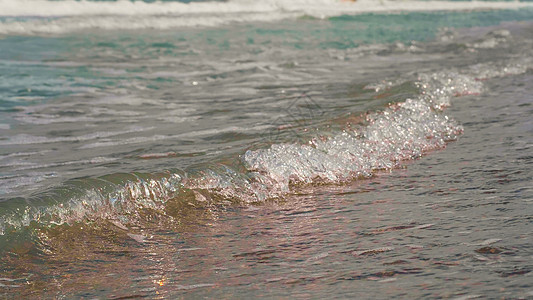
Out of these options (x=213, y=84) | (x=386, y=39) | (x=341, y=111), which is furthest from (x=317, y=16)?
(x=341, y=111)

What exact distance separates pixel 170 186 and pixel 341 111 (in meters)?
2.29

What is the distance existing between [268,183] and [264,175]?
0.07m

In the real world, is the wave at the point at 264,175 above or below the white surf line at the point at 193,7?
below

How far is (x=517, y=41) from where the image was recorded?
1159 cm

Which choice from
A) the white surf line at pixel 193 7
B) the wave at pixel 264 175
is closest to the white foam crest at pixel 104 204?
the wave at pixel 264 175

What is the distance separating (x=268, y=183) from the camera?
3430 millimetres

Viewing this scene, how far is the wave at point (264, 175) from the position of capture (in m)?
2.93

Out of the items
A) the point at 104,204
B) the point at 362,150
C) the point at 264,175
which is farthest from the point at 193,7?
the point at 104,204

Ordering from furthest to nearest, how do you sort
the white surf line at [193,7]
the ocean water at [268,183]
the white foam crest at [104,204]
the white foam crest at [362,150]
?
the white surf line at [193,7], the white foam crest at [362,150], the white foam crest at [104,204], the ocean water at [268,183]

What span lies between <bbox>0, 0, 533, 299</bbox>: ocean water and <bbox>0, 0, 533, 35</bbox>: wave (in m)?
7.30

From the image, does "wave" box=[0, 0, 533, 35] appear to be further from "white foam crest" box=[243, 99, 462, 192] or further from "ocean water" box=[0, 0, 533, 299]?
"white foam crest" box=[243, 99, 462, 192]

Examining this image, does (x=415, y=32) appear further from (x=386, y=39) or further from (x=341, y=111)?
(x=341, y=111)

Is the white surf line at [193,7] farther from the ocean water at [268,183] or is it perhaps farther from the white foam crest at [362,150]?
the white foam crest at [362,150]

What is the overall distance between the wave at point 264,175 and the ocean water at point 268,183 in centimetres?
1
